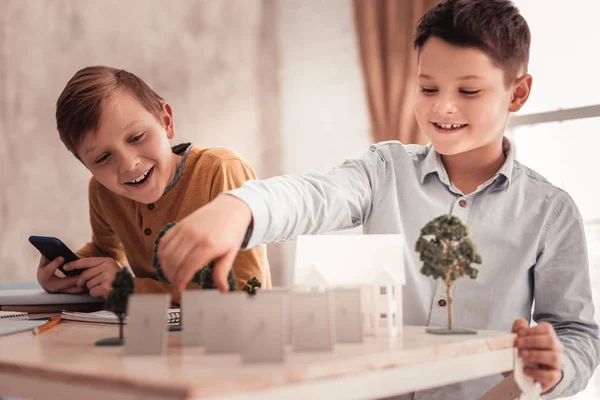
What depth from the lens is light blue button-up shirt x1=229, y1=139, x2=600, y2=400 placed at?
46.9 inches

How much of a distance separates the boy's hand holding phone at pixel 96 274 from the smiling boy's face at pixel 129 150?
0.19 m

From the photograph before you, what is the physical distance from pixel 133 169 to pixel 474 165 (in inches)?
29.1

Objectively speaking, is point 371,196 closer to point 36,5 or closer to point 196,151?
point 196,151

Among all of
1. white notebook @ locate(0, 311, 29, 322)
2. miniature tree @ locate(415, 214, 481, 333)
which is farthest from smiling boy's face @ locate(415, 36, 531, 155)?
white notebook @ locate(0, 311, 29, 322)

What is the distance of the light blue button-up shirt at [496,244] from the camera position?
119 cm

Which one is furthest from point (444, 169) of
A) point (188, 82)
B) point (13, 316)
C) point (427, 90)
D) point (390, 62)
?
point (188, 82)

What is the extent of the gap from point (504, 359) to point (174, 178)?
1.06 m

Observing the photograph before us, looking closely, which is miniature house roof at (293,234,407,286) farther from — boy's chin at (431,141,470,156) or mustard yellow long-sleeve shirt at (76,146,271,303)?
mustard yellow long-sleeve shirt at (76,146,271,303)

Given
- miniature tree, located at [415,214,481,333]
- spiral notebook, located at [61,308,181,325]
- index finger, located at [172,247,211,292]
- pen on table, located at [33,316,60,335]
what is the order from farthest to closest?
spiral notebook, located at [61,308,181,325], pen on table, located at [33,316,60,335], miniature tree, located at [415,214,481,333], index finger, located at [172,247,211,292]

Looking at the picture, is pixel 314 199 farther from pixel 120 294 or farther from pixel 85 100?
pixel 85 100

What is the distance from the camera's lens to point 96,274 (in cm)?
154

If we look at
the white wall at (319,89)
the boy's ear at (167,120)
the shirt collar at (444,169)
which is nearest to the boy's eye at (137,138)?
the boy's ear at (167,120)

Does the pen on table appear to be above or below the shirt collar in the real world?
below

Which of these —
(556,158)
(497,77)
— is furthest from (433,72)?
(556,158)
